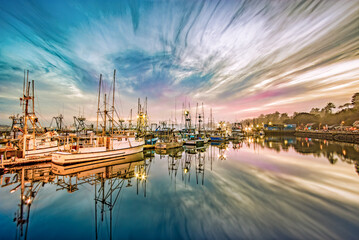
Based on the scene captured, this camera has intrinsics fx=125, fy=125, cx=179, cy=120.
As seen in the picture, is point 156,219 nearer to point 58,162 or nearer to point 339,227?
point 339,227

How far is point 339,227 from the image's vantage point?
252 inches

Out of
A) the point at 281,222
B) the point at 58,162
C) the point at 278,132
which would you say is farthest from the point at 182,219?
the point at 278,132

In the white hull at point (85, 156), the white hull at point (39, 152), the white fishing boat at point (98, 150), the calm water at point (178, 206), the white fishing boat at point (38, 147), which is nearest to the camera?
the calm water at point (178, 206)

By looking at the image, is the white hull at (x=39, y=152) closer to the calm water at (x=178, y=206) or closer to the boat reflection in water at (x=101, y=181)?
the boat reflection in water at (x=101, y=181)

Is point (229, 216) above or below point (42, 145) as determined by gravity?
below

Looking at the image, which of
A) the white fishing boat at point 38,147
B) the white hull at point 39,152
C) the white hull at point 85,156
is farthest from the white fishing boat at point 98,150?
the white fishing boat at point 38,147

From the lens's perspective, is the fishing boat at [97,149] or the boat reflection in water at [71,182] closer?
the boat reflection in water at [71,182]

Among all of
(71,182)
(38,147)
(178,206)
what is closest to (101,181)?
(71,182)

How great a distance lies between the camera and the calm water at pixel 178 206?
20.5 feet

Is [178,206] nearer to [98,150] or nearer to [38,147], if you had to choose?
[98,150]

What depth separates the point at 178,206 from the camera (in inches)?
336

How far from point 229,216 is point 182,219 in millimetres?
2757

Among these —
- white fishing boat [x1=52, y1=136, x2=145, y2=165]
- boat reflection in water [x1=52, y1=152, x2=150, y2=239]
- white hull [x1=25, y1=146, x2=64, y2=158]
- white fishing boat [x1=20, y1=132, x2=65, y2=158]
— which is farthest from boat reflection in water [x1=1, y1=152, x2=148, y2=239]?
white fishing boat [x1=20, y1=132, x2=65, y2=158]

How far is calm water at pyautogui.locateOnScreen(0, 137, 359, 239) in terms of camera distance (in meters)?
6.26
